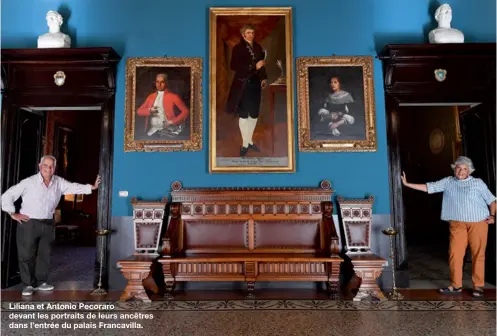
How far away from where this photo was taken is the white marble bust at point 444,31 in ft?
14.7

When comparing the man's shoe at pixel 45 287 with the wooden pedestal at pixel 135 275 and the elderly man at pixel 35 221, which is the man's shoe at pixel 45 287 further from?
the wooden pedestal at pixel 135 275

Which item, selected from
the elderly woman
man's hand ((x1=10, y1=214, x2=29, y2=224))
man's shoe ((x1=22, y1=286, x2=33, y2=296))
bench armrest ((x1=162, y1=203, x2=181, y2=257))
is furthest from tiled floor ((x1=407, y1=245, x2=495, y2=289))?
man's hand ((x1=10, y1=214, x2=29, y2=224))

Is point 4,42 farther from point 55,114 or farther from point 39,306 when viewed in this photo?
point 39,306

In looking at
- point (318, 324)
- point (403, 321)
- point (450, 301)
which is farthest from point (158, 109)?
point (450, 301)

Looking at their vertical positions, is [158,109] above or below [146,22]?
below

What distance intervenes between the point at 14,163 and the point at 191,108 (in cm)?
255

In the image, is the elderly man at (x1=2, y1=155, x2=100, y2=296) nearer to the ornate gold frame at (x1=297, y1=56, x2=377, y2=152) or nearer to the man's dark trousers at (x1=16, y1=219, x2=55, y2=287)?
the man's dark trousers at (x1=16, y1=219, x2=55, y2=287)

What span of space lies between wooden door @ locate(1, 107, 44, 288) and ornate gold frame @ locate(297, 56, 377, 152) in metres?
3.89

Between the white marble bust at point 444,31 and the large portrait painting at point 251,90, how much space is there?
1.94 metres

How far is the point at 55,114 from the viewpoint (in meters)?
7.64

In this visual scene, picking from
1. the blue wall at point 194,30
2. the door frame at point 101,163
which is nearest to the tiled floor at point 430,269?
the blue wall at point 194,30

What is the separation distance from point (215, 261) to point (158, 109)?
220cm

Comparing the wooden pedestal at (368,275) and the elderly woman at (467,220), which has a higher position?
the elderly woman at (467,220)

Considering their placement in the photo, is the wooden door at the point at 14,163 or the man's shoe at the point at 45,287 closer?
the man's shoe at the point at 45,287
